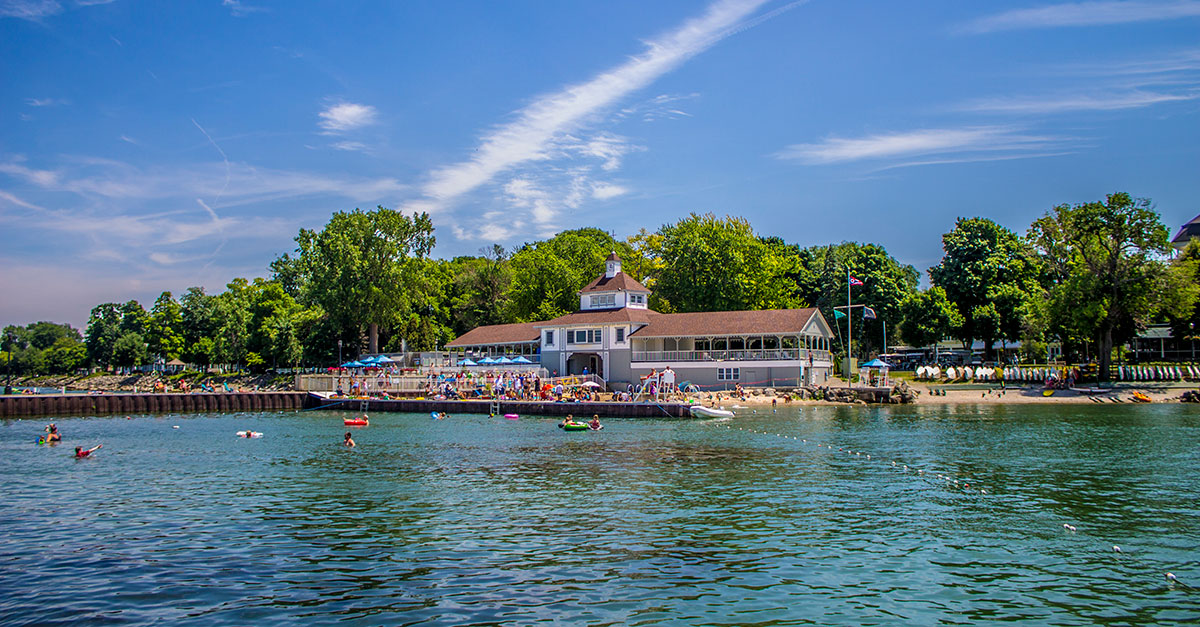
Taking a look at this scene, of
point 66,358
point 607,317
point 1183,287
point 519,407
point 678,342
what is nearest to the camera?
point 519,407

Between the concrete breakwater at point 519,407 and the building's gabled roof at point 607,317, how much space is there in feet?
50.0

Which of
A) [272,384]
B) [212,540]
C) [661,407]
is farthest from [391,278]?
[212,540]

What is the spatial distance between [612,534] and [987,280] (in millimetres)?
73248

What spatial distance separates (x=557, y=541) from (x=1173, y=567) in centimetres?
1227

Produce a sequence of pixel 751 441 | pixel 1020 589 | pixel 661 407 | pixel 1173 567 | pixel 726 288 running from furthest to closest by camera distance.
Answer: pixel 726 288
pixel 661 407
pixel 751 441
pixel 1173 567
pixel 1020 589

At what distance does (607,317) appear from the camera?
7050 cm

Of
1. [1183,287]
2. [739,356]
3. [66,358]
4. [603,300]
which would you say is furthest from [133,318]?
[1183,287]

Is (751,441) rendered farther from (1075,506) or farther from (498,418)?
(498,418)

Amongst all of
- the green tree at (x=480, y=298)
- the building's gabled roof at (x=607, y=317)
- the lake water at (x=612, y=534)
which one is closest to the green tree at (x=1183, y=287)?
the lake water at (x=612, y=534)

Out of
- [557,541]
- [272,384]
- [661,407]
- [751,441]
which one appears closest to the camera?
[557,541]

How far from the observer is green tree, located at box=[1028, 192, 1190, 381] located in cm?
6056

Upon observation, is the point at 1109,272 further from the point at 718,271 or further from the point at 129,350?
the point at 129,350

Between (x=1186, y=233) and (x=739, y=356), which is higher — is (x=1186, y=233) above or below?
above

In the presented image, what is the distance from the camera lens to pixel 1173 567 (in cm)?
1535
